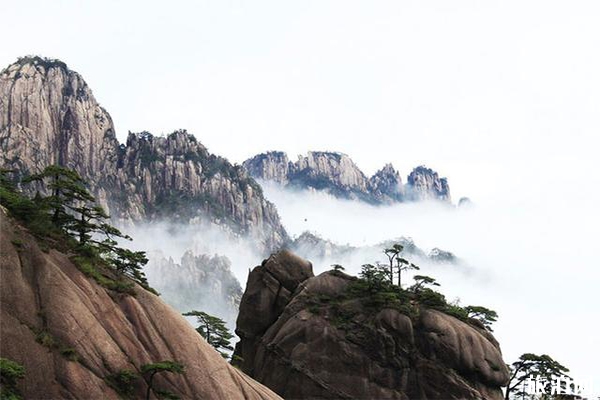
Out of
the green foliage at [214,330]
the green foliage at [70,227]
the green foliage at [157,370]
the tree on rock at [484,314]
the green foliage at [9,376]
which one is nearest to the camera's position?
the green foliage at [9,376]

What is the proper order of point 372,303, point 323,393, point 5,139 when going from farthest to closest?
point 5,139 < point 372,303 < point 323,393

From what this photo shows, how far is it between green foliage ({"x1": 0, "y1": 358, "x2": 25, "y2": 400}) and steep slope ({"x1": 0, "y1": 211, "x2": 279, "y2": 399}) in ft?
4.31

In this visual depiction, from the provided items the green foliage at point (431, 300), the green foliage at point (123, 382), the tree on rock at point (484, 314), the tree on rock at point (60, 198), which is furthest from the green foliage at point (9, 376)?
the tree on rock at point (484, 314)

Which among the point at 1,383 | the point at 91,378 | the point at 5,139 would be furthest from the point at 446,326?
the point at 5,139

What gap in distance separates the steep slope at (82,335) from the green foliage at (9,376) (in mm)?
1315

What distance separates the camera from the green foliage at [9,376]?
89.8 ft

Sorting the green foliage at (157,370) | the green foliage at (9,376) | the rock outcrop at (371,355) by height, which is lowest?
the green foliage at (9,376)

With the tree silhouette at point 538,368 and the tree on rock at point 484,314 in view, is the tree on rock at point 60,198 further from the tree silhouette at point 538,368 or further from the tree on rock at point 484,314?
the tree silhouette at point 538,368

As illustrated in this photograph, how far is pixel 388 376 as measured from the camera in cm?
5975

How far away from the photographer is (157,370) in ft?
113

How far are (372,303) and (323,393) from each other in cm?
1233

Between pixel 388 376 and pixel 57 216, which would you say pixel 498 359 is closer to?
pixel 388 376

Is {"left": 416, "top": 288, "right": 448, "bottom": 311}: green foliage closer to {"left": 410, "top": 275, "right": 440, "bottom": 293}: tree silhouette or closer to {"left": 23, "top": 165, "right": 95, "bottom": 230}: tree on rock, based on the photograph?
{"left": 410, "top": 275, "right": 440, "bottom": 293}: tree silhouette

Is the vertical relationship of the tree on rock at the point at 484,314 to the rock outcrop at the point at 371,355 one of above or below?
above
